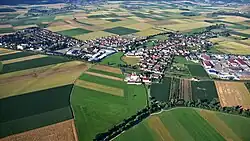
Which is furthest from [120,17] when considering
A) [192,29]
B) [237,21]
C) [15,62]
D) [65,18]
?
[15,62]

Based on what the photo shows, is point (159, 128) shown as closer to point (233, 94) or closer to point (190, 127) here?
point (190, 127)

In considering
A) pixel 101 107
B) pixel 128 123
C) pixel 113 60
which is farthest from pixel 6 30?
pixel 128 123

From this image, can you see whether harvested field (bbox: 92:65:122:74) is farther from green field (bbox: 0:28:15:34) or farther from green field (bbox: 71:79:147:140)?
green field (bbox: 0:28:15:34)

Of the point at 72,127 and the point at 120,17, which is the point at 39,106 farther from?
the point at 120,17

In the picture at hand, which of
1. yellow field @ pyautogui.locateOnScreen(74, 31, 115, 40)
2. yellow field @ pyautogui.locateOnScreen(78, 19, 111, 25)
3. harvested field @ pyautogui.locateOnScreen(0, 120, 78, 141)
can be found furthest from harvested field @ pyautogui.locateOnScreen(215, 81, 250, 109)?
yellow field @ pyautogui.locateOnScreen(78, 19, 111, 25)

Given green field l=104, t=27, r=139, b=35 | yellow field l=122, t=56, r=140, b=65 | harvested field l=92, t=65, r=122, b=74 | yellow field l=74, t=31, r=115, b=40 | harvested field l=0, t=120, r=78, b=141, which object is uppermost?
green field l=104, t=27, r=139, b=35

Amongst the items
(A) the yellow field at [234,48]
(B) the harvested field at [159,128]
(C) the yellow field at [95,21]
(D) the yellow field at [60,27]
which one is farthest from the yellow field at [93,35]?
(B) the harvested field at [159,128]

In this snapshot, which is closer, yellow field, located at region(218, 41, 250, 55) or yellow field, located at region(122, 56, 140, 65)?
yellow field, located at region(122, 56, 140, 65)
